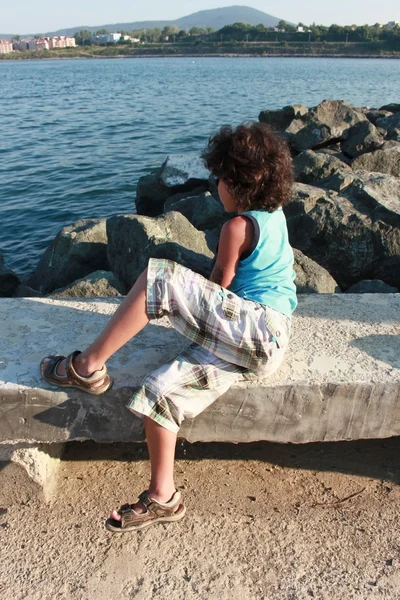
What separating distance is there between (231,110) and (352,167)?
1707 centimetres

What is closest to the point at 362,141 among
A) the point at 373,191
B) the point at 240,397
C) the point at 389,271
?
the point at 373,191

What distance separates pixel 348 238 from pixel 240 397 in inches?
136

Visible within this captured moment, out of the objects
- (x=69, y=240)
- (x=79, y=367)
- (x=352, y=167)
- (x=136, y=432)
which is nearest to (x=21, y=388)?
(x=79, y=367)

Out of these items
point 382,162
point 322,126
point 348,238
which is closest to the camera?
point 348,238

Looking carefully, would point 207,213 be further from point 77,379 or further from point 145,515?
point 145,515

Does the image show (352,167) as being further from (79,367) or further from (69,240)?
(79,367)

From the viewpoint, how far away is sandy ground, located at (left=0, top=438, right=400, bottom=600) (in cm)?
232

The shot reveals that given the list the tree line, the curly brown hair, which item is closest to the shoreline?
the tree line

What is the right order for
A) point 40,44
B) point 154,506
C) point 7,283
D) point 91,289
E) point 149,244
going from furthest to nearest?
point 40,44
point 7,283
point 149,244
point 91,289
point 154,506

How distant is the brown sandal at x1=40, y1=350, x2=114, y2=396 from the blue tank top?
0.69 meters

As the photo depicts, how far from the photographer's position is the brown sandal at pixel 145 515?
2.43 m

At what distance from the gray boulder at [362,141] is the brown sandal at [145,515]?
354 inches

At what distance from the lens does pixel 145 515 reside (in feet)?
8.02

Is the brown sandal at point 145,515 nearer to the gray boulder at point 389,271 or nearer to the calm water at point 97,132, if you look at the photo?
the gray boulder at point 389,271
